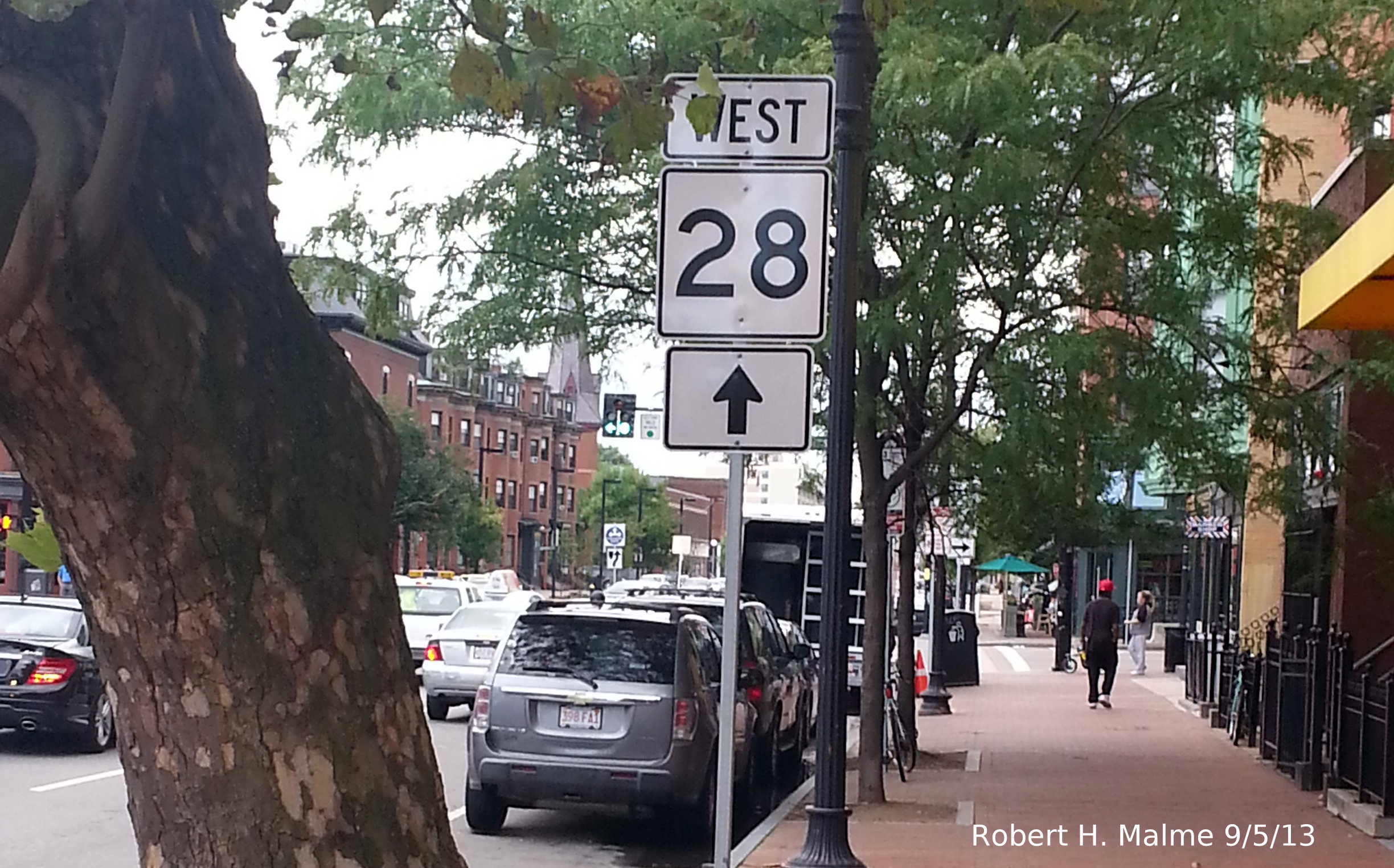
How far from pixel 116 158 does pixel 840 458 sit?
19.8 feet

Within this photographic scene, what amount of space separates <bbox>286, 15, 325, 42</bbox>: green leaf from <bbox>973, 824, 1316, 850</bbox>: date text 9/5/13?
8514 mm

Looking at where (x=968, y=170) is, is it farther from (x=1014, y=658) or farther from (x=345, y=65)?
(x=1014, y=658)

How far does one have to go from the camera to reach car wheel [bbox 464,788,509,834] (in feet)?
42.5

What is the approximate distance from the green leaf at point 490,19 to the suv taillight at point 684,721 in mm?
8646

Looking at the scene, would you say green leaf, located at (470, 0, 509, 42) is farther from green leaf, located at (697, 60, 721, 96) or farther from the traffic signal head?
the traffic signal head

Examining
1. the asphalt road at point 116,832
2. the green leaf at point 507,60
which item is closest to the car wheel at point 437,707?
the asphalt road at point 116,832

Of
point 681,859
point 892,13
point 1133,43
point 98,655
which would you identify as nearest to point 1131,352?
point 1133,43

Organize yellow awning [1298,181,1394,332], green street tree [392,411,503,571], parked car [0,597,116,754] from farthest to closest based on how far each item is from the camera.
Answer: green street tree [392,411,503,571], parked car [0,597,116,754], yellow awning [1298,181,1394,332]

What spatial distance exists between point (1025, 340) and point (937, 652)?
14.0m

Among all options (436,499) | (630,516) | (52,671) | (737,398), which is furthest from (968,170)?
(630,516)

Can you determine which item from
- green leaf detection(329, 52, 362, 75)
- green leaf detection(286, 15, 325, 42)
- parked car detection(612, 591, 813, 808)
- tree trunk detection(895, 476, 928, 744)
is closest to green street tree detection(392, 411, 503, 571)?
parked car detection(612, 591, 813, 808)

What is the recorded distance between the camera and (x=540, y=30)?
4.80 meters

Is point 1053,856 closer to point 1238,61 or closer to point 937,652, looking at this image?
point 1238,61

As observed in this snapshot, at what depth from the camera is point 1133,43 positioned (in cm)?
1320
